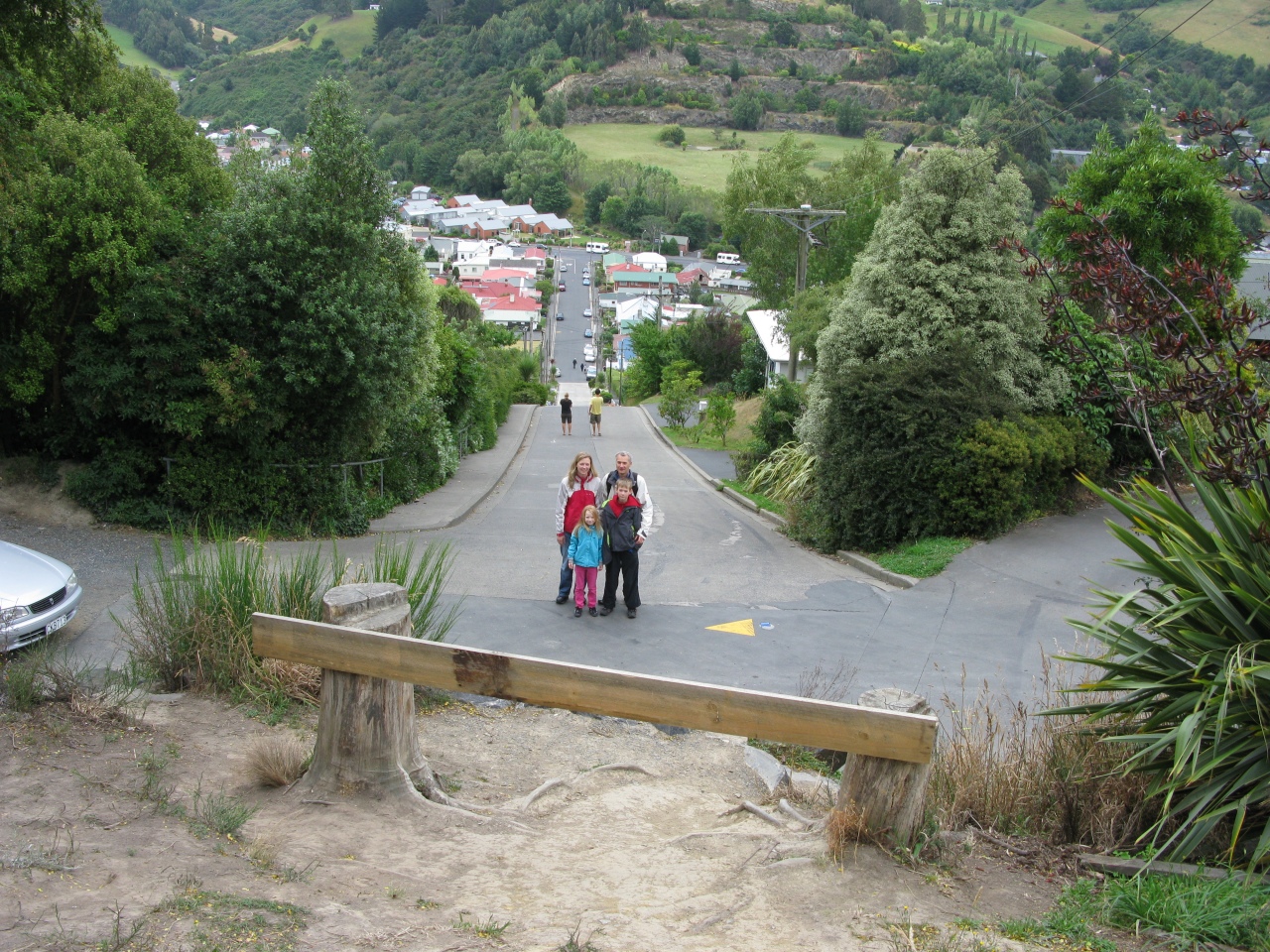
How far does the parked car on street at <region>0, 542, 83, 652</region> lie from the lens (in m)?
7.83

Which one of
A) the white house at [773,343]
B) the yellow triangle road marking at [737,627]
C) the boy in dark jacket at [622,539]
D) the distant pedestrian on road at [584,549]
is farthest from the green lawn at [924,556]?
the white house at [773,343]

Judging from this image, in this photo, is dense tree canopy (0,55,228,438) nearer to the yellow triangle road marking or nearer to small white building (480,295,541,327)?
the yellow triangle road marking

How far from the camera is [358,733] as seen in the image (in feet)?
15.1

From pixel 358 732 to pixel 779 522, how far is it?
13254 mm

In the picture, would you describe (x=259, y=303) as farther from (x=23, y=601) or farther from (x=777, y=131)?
(x=777, y=131)

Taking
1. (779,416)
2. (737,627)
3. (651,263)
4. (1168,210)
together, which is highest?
(651,263)

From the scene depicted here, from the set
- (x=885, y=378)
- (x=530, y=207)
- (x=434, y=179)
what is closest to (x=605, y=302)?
(x=530, y=207)

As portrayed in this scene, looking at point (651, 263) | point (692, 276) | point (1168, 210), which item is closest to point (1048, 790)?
point (1168, 210)

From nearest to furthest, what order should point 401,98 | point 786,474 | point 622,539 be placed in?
point 622,539 → point 786,474 → point 401,98

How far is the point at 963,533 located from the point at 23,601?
34.0 feet

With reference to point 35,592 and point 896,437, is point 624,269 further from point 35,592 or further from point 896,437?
point 35,592

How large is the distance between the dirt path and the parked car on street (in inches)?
119

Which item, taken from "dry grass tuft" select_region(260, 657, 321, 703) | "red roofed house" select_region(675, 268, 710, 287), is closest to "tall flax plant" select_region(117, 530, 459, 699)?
"dry grass tuft" select_region(260, 657, 321, 703)

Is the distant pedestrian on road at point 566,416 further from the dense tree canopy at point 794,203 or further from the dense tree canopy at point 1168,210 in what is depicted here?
the dense tree canopy at point 1168,210
